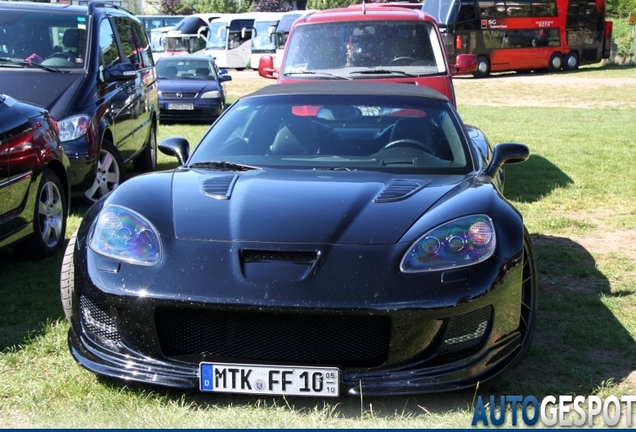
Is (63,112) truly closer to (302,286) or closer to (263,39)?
(302,286)

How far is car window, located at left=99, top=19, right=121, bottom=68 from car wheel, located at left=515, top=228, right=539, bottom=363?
5.75 m

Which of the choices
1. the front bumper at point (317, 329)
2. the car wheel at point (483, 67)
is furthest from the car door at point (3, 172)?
the car wheel at point (483, 67)

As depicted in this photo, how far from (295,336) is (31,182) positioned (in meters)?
3.14

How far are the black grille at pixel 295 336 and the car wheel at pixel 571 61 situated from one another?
3721 centimetres

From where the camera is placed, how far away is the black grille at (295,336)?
11.6 feet

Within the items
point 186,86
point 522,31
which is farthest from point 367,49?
point 522,31

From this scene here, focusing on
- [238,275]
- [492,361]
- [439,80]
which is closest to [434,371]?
[492,361]

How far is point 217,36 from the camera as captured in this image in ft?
147

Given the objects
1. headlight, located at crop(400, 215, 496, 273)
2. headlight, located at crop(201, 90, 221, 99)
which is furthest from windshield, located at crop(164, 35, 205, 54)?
headlight, located at crop(400, 215, 496, 273)

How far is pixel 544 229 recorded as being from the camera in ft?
24.7

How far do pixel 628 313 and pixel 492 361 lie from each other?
5.66 ft

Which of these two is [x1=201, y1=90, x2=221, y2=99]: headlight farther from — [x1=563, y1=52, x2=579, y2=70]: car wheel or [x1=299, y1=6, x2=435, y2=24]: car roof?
[x1=563, y1=52, x2=579, y2=70]: car wheel

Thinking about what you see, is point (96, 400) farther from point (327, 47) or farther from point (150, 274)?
point (327, 47)

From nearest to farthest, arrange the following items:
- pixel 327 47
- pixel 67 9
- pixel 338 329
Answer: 1. pixel 338 329
2. pixel 67 9
3. pixel 327 47
